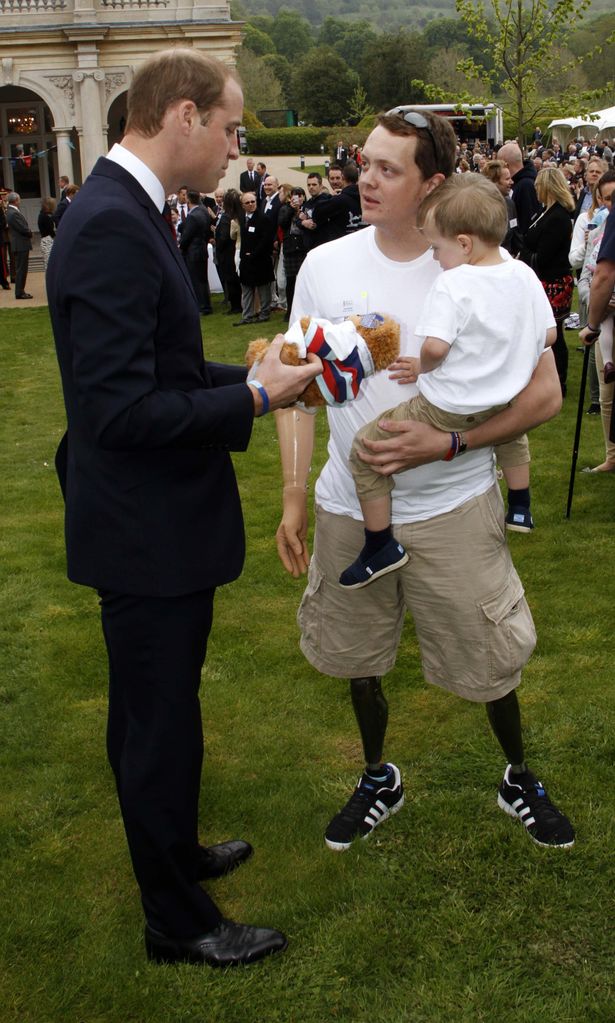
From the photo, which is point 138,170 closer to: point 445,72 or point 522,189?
point 522,189

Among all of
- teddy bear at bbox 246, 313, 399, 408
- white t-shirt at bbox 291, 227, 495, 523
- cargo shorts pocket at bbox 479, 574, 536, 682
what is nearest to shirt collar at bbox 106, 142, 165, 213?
teddy bear at bbox 246, 313, 399, 408

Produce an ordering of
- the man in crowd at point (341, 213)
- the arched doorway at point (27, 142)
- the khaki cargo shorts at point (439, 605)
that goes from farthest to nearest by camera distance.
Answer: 1. the arched doorway at point (27, 142)
2. the man in crowd at point (341, 213)
3. the khaki cargo shorts at point (439, 605)

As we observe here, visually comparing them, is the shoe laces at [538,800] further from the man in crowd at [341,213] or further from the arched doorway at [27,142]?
the arched doorway at [27,142]

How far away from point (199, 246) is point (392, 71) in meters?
69.2

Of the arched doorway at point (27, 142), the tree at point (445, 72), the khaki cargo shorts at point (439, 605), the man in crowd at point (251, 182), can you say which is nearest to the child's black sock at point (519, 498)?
the khaki cargo shorts at point (439, 605)

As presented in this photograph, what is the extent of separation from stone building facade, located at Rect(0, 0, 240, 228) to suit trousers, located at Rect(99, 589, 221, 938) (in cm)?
3681

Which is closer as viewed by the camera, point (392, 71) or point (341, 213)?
point (341, 213)

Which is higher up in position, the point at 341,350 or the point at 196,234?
the point at 196,234

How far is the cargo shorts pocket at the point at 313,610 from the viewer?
3350 mm

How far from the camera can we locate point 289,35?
14088 cm

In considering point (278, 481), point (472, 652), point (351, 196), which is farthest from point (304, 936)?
point (351, 196)

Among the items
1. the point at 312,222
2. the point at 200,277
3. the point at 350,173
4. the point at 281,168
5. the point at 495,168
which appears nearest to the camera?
the point at 495,168

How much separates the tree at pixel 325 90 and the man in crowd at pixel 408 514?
8080 centimetres

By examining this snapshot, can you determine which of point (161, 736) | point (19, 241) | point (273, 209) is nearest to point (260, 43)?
point (19, 241)
